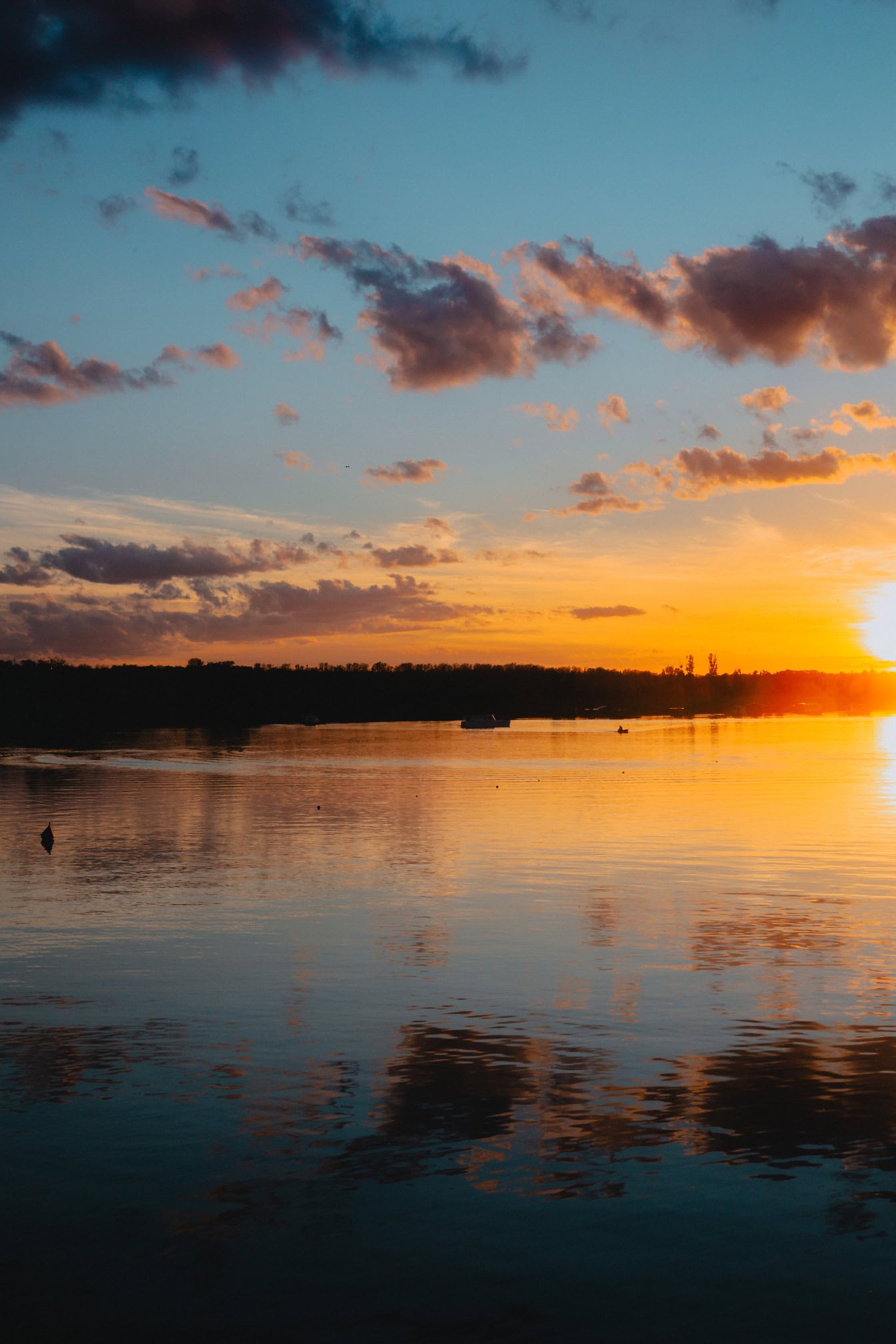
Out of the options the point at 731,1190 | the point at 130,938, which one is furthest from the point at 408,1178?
the point at 130,938

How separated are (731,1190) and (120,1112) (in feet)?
34.1

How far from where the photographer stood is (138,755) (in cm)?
15375

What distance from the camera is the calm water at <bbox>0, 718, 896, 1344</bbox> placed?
14328 mm

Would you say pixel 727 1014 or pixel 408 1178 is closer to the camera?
pixel 408 1178

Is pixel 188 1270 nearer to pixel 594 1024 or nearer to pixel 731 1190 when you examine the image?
pixel 731 1190

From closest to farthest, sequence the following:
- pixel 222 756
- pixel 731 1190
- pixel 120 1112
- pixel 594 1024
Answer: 1. pixel 731 1190
2. pixel 120 1112
3. pixel 594 1024
4. pixel 222 756

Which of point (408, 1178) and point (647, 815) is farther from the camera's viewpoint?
point (647, 815)

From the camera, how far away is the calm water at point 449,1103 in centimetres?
1433

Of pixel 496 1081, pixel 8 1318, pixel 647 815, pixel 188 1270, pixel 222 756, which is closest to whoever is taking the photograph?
pixel 8 1318

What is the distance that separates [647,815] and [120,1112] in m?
60.4

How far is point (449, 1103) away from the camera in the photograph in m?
20.5

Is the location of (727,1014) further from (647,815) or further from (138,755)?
(138,755)

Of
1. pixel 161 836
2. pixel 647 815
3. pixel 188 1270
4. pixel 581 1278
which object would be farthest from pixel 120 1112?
pixel 647 815

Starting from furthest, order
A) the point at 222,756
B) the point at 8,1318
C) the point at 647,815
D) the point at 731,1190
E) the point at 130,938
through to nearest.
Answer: the point at 222,756
the point at 647,815
the point at 130,938
the point at 731,1190
the point at 8,1318
